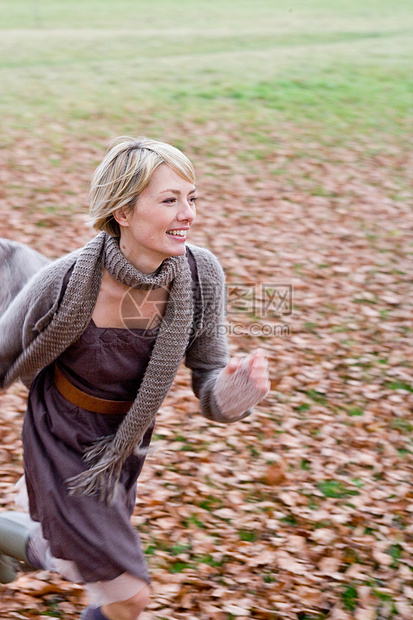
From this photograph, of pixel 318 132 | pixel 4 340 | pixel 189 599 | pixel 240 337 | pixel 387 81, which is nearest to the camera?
pixel 4 340

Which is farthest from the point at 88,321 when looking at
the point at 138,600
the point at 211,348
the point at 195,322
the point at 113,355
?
the point at 138,600

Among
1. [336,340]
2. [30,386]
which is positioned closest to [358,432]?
[336,340]

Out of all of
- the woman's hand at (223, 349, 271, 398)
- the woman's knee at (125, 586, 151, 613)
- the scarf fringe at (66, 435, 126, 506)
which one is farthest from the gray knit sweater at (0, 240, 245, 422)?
the woman's knee at (125, 586, 151, 613)

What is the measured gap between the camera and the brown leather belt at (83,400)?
8.43ft

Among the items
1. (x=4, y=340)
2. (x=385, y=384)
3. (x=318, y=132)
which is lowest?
(x=385, y=384)

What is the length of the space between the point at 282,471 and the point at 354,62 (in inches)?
499

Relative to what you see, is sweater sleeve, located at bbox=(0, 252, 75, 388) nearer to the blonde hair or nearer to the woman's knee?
the blonde hair

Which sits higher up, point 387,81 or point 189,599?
point 387,81

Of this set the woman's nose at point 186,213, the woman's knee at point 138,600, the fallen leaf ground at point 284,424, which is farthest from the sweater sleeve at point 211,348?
the fallen leaf ground at point 284,424

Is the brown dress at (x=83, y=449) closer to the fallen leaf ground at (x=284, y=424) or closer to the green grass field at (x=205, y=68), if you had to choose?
the fallen leaf ground at (x=284, y=424)

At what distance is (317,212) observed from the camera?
8055mm

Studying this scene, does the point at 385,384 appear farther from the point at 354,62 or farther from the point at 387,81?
the point at 354,62

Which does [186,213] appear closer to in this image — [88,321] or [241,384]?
[88,321]

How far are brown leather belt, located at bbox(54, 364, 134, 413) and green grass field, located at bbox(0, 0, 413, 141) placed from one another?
767 centimetres
